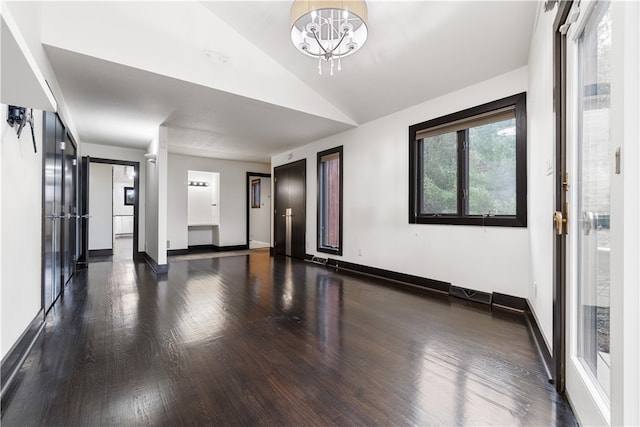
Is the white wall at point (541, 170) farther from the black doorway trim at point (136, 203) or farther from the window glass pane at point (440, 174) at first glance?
the black doorway trim at point (136, 203)

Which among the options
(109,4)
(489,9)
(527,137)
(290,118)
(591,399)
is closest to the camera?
(591,399)

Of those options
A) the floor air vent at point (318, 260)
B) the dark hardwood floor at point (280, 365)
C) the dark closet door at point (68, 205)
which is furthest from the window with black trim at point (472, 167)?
the dark closet door at point (68, 205)

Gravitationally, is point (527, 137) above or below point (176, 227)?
above

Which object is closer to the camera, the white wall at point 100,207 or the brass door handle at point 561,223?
the brass door handle at point 561,223

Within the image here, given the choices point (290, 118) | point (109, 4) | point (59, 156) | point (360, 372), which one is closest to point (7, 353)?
point (360, 372)

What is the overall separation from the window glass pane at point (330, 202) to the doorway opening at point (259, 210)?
3457mm

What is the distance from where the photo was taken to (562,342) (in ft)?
5.17

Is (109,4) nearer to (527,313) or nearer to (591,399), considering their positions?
(591,399)

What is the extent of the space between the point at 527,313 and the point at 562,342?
1.38 meters

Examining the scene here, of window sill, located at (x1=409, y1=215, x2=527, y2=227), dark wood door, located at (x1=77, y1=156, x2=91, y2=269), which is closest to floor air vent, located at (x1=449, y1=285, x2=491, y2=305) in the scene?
window sill, located at (x1=409, y1=215, x2=527, y2=227)

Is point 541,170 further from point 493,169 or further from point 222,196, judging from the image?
point 222,196

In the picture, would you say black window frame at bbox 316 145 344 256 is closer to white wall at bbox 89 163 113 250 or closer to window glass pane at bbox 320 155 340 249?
window glass pane at bbox 320 155 340 249

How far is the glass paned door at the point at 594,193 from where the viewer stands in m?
1.19

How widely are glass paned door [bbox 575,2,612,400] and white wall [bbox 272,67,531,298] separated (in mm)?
1689
